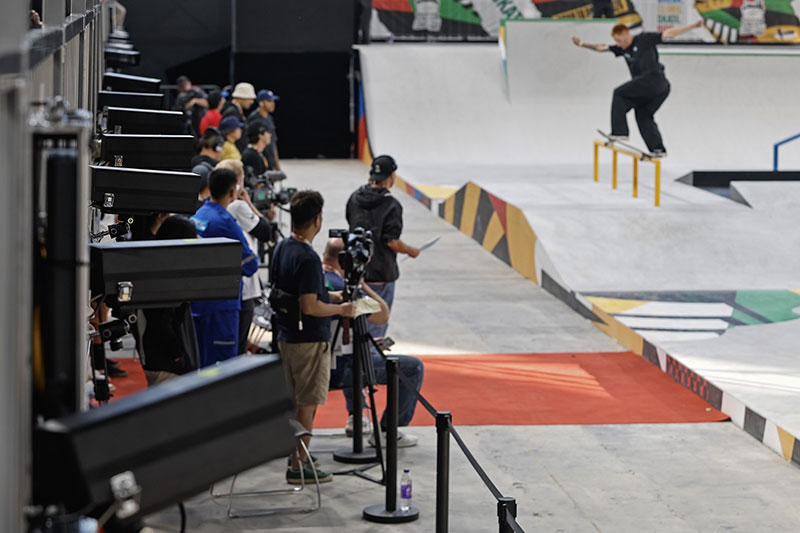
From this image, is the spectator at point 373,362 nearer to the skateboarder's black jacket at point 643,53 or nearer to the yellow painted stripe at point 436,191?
the skateboarder's black jacket at point 643,53

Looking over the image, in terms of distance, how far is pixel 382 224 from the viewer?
25.0 feet

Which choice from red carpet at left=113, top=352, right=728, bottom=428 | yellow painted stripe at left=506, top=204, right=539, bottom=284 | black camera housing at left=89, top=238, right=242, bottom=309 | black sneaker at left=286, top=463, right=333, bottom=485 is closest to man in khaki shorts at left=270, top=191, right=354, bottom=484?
black sneaker at left=286, top=463, right=333, bottom=485

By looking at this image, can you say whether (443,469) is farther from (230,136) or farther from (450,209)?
(450,209)

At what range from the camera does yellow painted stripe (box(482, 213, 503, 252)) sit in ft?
46.4

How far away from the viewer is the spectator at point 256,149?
424 inches

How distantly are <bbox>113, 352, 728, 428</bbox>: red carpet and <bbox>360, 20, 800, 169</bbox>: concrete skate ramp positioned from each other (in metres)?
12.3

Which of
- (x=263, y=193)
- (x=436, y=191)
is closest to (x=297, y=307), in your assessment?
(x=263, y=193)

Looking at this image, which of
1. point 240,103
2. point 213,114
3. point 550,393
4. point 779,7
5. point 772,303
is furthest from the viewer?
point 779,7

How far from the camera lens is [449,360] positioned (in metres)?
9.19

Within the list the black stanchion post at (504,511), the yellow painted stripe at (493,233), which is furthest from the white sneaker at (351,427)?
the yellow painted stripe at (493,233)

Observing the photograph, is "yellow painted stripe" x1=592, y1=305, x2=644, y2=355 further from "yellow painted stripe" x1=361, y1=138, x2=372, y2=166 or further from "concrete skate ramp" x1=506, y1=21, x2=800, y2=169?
"yellow painted stripe" x1=361, y1=138, x2=372, y2=166

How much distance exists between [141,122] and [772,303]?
276 inches

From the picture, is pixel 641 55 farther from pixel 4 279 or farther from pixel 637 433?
A: pixel 4 279

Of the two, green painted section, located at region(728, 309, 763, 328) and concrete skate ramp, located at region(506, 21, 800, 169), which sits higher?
concrete skate ramp, located at region(506, 21, 800, 169)
